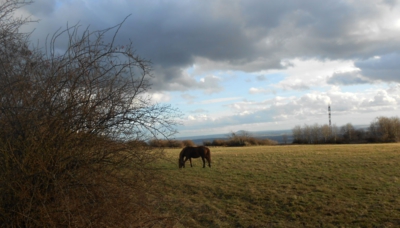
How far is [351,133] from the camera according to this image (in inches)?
2899

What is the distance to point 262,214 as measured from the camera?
10859 millimetres

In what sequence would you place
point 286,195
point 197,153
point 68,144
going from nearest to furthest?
point 68,144, point 286,195, point 197,153

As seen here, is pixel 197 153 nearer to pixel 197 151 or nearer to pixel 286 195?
pixel 197 151

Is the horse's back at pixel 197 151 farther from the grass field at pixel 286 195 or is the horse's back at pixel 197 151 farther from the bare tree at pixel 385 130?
the bare tree at pixel 385 130

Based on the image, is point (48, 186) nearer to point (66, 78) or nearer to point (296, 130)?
point (66, 78)

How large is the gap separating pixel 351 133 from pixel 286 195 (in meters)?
68.9

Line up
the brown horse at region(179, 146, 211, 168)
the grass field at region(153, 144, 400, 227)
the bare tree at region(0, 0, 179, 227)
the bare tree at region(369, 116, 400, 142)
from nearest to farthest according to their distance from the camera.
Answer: the bare tree at region(0, 0, 179, 227) < the grass field at region(153, 144, 400, 227) < the brown horse at region(179, 146, 211, 168) < the bare tree at region(369, 116, 400, 142)

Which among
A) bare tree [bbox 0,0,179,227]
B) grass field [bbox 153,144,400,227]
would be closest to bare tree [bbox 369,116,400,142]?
grass field [bbox 153,144,400,227]

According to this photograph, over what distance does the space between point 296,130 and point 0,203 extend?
8205cm

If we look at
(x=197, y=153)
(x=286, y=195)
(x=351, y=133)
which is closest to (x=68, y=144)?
(x=286, y=195)

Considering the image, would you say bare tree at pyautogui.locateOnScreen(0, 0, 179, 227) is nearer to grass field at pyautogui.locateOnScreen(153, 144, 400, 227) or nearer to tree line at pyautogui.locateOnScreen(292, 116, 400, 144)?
grass field at pyautogui.locateOnScreen(153, 144, 400, 227)

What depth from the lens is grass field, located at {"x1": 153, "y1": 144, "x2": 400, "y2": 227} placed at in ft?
32.8

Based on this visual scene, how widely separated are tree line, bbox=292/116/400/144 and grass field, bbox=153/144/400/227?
5613 centimetres

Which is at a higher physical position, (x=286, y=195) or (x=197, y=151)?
(x=197, y=151)
